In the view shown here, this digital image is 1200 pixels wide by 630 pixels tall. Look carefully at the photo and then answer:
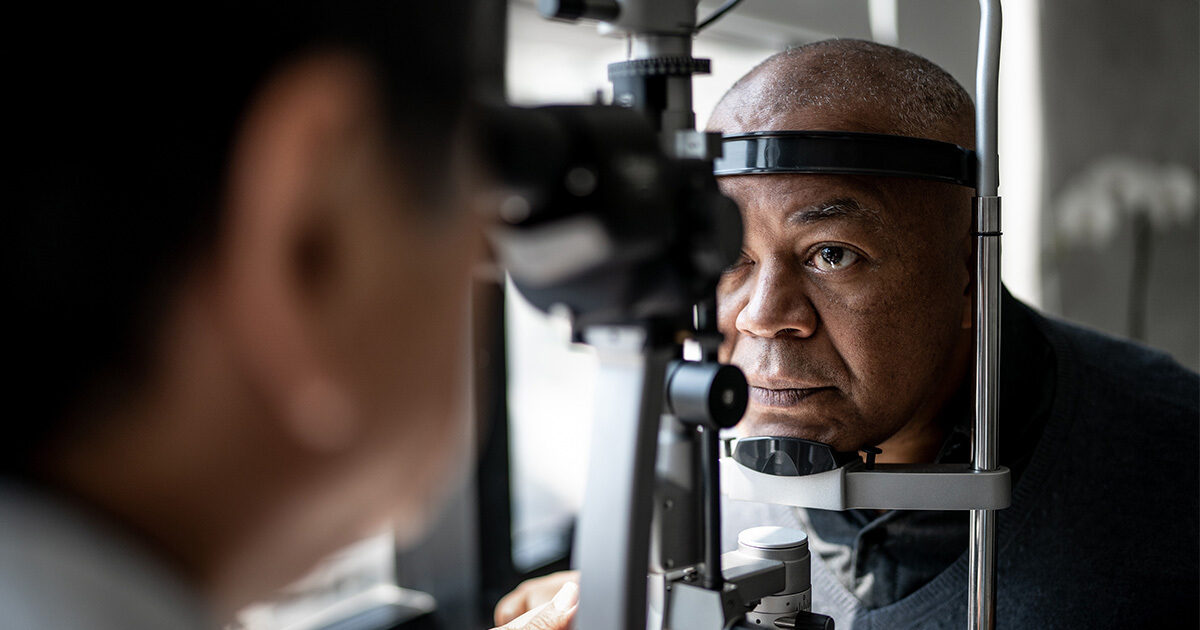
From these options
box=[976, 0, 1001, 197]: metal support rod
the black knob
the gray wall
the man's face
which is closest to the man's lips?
the man's face

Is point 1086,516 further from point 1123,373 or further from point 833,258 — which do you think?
point 833,258

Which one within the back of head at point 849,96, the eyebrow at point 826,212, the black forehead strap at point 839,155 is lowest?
the eyebrow at point 826,212

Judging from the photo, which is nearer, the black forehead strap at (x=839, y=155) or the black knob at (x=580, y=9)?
the black knob at (x=580, y=9)

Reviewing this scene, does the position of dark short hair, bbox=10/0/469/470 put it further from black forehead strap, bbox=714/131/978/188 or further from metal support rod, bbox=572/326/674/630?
black forehead strap, bbox=714/131/978/188

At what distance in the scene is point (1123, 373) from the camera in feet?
4.13

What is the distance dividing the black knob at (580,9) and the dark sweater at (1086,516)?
776 mm

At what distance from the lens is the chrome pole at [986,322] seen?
879 mm

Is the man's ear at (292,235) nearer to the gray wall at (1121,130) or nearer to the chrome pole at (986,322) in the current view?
the chrome pole at (986,322)

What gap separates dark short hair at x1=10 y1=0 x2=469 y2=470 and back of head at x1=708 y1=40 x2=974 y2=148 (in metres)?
0.74

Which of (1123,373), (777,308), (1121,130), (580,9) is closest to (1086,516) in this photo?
(1123,373)

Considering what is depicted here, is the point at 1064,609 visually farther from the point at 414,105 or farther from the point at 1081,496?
the point at 414,105

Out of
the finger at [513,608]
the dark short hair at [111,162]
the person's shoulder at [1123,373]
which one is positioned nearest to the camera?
the dark short hair at [111,162]

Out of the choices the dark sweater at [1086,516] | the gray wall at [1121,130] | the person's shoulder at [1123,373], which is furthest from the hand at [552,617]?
the gray wall at [1121,130]

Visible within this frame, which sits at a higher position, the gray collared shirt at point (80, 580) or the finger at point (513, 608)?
the gray collared shirt at point (80, 580)
